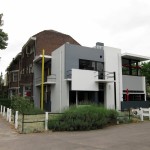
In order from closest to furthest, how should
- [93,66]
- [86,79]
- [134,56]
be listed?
[86,79], [93,66], [134,56]

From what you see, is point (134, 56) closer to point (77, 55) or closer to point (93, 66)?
point (93, 66)

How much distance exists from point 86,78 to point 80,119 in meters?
10.5

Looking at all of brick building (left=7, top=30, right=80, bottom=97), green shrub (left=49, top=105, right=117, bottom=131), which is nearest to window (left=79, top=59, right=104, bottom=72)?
brick building (left=7, top=30, right=80, bottom=97)

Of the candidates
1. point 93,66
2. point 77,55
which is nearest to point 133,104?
point 93,66

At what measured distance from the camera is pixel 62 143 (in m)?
9.98

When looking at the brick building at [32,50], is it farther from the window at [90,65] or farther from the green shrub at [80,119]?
the green shrub at [80,119]

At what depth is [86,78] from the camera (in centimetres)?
2423

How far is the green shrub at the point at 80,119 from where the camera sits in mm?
13789

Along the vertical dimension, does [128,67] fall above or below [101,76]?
above

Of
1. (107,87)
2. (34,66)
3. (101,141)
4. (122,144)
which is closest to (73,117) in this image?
(101,141)

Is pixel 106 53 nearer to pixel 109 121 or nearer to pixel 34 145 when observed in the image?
pixel 109 121

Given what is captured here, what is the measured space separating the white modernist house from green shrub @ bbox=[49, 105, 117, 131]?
26.2 feet

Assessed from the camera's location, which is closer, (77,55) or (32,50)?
(77,55)

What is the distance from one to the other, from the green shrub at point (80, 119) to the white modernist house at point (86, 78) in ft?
26.2
